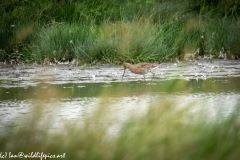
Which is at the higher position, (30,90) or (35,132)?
(35,132)

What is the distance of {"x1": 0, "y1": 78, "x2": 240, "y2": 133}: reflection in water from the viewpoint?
7863mm

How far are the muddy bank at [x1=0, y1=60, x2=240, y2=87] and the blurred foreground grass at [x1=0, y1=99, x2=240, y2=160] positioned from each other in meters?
6.34

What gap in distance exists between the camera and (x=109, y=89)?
34.6 ft

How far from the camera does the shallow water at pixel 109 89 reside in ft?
26.1

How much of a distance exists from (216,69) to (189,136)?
366 inches

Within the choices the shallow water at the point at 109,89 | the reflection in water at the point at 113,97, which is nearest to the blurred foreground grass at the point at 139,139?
the shallow water at the point at 109,89

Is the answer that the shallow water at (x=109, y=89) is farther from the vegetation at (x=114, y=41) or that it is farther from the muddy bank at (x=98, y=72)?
the vegetation at (x=114, y=41)

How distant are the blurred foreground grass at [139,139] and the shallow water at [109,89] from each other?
0.72 m

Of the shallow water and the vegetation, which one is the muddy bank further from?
the vegetation

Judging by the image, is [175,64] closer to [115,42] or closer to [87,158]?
[115,42]

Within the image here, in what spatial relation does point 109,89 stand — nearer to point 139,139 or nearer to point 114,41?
point 114,41

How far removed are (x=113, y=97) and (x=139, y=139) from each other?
16.8ft

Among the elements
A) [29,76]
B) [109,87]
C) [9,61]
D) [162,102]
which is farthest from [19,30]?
[162,102]

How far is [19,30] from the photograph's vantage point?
1777 cm
